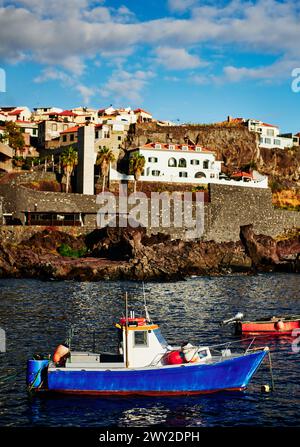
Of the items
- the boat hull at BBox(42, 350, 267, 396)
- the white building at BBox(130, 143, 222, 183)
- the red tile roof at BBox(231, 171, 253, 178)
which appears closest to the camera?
the boat hull at BBox(42, 350, 267, 396)

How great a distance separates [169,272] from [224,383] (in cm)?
5100

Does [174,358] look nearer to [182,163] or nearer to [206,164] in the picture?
[182,163]

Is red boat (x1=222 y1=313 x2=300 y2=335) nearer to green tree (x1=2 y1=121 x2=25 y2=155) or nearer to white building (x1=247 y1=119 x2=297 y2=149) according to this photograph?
green tree (x1=2 y1=121 x2=25 y2=155)

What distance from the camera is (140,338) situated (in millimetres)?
29297

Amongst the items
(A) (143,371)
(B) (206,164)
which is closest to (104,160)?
(B) (206,164)

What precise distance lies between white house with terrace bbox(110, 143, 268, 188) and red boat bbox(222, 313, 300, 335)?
2520 inches

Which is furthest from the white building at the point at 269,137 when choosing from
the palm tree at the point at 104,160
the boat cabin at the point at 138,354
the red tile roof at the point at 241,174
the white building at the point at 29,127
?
the boat cabin at the point at 138,354

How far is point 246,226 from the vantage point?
101 m

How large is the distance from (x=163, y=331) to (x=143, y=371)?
15.0 meters

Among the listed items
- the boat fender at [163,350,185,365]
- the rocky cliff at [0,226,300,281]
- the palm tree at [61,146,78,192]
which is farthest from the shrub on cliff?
the boat fender at [163,350,185,365]

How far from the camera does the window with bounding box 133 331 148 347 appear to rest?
95.9 feet

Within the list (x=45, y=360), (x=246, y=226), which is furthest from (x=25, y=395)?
(x=246, y=226)

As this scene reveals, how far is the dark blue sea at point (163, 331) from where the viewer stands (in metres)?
25.4

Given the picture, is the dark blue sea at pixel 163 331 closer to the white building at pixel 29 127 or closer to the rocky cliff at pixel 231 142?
the rocky cliff at pixel 231 142
